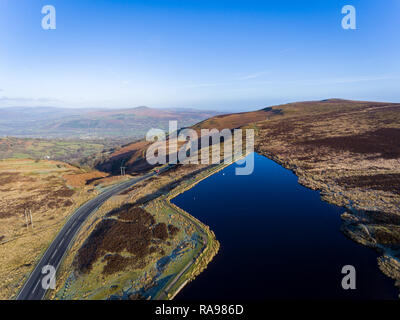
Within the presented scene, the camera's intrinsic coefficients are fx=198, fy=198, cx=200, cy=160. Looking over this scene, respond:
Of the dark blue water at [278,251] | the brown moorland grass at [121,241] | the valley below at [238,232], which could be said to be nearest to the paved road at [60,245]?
the valley below at [238,232]

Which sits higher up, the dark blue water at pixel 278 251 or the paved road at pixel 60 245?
the dark blue water at pixel 278 251

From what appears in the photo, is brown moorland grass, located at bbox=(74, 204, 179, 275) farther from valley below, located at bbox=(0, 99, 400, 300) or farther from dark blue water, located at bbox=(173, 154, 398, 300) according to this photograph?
dark blue water, located at bbox=(173, 154, 398, 300)

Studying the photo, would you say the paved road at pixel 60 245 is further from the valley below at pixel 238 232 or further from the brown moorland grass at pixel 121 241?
the brown moorland grass at pixel 121 241

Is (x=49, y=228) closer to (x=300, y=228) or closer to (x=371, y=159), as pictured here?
(x=300, y=228)

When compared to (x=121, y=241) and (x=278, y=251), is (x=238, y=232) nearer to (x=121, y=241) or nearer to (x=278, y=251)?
(x=278, y=251)

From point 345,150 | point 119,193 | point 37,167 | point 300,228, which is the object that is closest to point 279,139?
point 345,150

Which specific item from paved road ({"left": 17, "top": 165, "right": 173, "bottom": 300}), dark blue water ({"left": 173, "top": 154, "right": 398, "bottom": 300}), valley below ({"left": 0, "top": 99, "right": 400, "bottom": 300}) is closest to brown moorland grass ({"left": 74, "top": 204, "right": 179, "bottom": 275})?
valley below ({"left": 0, "top": 99, "right": 400, "bottom": 300})
